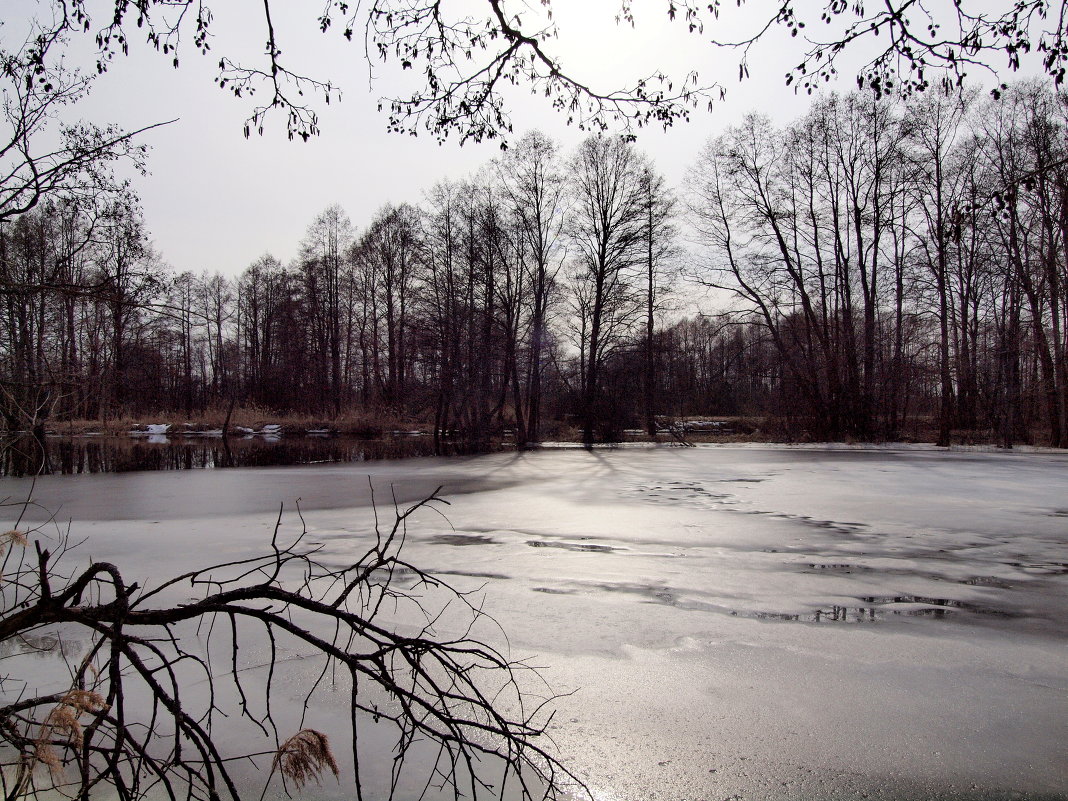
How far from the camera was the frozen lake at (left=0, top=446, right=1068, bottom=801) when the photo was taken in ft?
9.75

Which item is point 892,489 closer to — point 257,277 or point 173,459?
point 173,459

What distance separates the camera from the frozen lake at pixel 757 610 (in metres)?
2.97

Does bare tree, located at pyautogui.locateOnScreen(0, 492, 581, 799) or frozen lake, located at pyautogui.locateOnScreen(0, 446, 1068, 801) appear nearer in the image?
bare tree, located at pyautogui.locateOnScreen(0, 492, 581, 799)

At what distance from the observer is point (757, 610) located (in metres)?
5.01

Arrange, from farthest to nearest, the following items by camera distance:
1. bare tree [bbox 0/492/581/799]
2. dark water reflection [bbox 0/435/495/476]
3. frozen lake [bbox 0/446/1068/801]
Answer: dark water reflection [bbox 0/435/495/476] < frozen lake [bbox 0/446/1068/801] < bare tree [bbox 0/492/581/799]

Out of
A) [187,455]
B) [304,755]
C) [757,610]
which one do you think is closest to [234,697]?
[304,755]

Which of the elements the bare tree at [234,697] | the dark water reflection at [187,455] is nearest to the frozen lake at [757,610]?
the bare tree at [234,697]

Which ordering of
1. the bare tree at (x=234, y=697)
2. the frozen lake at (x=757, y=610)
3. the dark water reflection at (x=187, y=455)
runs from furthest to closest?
the dark water reflection at (x=187, y=455), the frozen lake at (x=757, y=610), the bare tree at (x=234, y=697)

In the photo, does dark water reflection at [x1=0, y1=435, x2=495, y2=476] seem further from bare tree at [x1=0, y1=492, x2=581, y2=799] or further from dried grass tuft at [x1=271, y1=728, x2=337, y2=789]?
dried grass tuft at [x1=271, y1=728, x2=337, y2=789]

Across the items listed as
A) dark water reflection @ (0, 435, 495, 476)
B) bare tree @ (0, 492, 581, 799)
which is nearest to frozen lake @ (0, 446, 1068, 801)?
bare tree @ (0, 492, 581, 799)

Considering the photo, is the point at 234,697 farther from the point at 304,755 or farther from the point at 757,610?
the point at 757,610

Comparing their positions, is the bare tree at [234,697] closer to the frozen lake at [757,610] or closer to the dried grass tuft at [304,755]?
the dried grass tuft at [304,755]

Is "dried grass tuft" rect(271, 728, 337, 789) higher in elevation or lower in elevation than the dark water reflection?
higher

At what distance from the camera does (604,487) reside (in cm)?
1306
